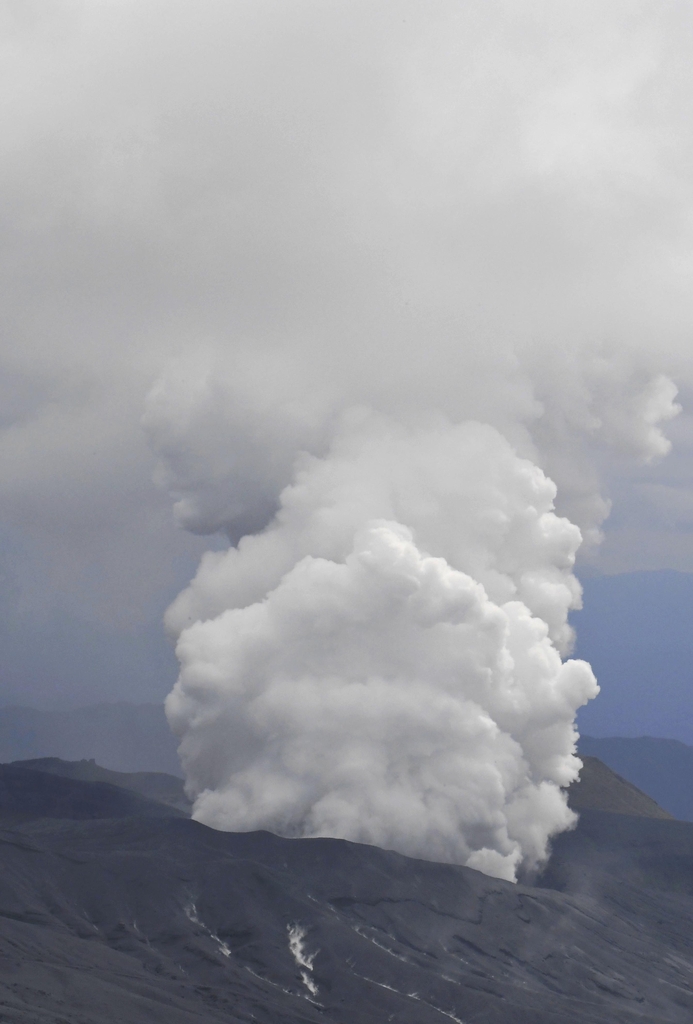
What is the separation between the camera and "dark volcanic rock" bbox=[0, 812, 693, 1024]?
308 feet

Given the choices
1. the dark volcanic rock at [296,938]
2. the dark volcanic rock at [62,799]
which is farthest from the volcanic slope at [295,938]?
the dark volcanic rock at [62,799]

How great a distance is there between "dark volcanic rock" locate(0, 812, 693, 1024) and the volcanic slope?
0.65ft

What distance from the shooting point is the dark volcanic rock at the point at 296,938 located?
308 feet

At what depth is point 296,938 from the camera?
110688 mm

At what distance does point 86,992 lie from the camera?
86.8 metres

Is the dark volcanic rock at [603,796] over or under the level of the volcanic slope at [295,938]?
over

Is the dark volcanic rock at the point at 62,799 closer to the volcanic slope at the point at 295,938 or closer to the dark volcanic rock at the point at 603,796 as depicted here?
the volcanic slope at the point at 295,938

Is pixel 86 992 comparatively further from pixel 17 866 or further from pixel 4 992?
pixel 17 866

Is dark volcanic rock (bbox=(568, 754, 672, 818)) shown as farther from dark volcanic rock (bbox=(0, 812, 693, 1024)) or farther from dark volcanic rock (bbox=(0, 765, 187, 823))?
dark volcanic rock (bbox=(0, 765, 187, 823))

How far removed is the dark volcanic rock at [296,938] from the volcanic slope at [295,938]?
0.20 meters

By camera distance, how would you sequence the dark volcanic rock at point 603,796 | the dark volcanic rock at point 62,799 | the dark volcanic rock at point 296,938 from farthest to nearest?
Result: 1. the dark volcanic rock at point 603,796
2. the dark volcanic rock at point 62,799
3. the dark volcanic rock at point 296,938

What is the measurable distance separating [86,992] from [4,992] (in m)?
6.43

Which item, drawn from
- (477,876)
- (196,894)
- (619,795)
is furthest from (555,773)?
(196,894)

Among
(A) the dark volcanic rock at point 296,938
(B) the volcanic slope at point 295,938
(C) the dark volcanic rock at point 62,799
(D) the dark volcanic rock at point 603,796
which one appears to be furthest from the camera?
(D) the dark volcanic rock at point 603,796
